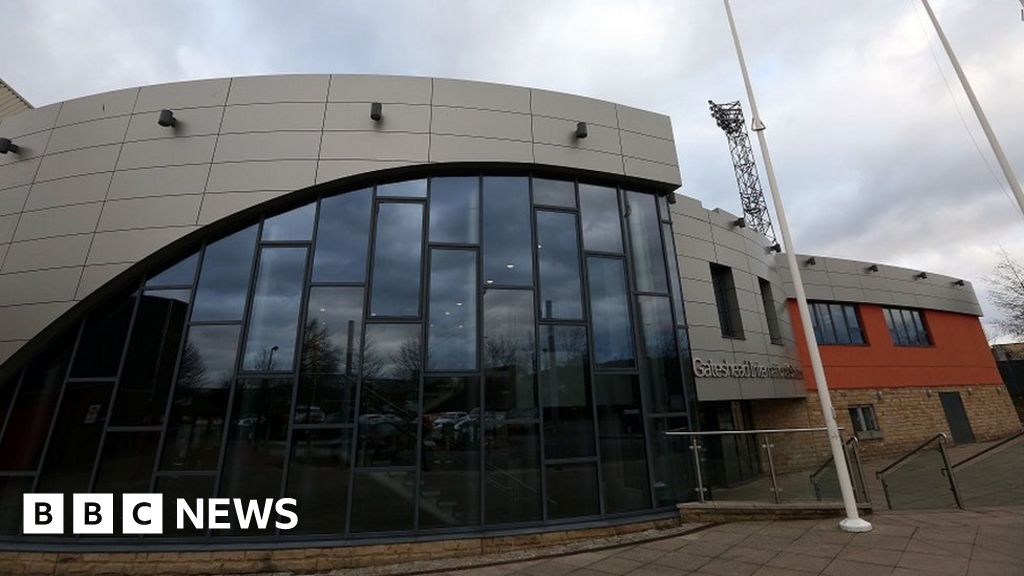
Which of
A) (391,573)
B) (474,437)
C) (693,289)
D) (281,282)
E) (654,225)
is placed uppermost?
(654,225)

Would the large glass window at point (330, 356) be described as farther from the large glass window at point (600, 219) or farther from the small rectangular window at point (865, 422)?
the small rectangular window at point (865, 422)

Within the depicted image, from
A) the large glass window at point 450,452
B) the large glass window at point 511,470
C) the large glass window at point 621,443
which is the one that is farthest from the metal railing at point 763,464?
the large glass window at point 450,452

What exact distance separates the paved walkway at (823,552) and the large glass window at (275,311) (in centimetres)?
409

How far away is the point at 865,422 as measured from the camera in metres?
14.9

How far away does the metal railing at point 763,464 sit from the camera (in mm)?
7148

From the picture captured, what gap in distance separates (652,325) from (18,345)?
1034 centimetres

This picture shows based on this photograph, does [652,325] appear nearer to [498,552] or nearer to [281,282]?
[498,552]

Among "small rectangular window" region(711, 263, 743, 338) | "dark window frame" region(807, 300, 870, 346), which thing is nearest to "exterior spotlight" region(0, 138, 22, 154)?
"small rectangular window" region(711, 263, 743, 338)

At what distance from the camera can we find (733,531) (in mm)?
6609

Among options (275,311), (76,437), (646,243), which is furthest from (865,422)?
(76,437)

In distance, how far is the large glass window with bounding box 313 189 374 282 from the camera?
718 cm

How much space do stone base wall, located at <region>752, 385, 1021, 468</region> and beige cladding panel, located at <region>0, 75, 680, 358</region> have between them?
34.1ft

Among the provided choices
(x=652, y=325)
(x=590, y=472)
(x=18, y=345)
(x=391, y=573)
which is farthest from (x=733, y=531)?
(x=18, y=345)

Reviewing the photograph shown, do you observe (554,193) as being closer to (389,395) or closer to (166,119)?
(389,395)
